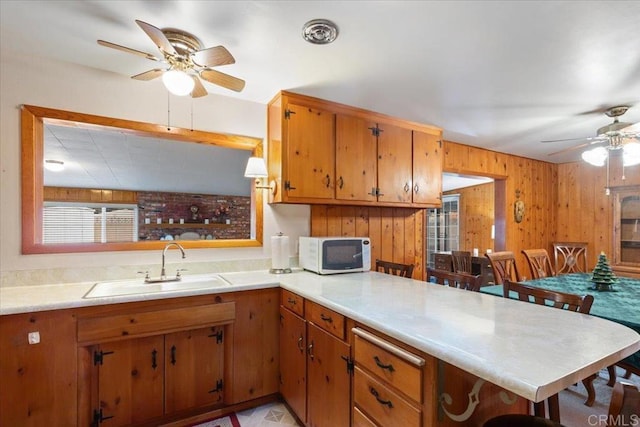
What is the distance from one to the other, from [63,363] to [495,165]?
4.80 metres

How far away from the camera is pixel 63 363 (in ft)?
5.39

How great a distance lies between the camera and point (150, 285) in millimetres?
2143

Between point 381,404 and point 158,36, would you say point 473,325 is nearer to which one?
point 381,404

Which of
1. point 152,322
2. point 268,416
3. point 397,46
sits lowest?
point 268,416

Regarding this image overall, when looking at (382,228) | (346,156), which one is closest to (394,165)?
(346,156)

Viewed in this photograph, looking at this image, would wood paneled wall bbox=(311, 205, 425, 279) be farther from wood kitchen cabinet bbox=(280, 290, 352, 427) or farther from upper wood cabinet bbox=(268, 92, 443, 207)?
wood kitchen cabinet bbox=(280, 290, 352, 427)

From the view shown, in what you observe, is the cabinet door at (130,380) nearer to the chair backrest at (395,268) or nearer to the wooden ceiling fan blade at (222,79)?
the wooden ceiling fan blade at (222,79)

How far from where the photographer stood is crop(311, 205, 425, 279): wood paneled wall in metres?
2.87

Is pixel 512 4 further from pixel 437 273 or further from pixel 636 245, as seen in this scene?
pixel 636 245

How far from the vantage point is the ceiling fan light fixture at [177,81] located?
5.38 feet

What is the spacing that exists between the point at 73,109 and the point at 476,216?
6152 millimetres

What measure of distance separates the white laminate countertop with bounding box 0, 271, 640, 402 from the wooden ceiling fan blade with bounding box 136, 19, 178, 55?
1.37m

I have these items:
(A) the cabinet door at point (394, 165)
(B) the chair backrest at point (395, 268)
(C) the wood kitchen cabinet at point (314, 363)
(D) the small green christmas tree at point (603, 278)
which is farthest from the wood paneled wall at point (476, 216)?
(C) the wood kitchen cabinet at point (314, 363)

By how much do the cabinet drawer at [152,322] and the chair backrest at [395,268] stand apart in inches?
51.0
